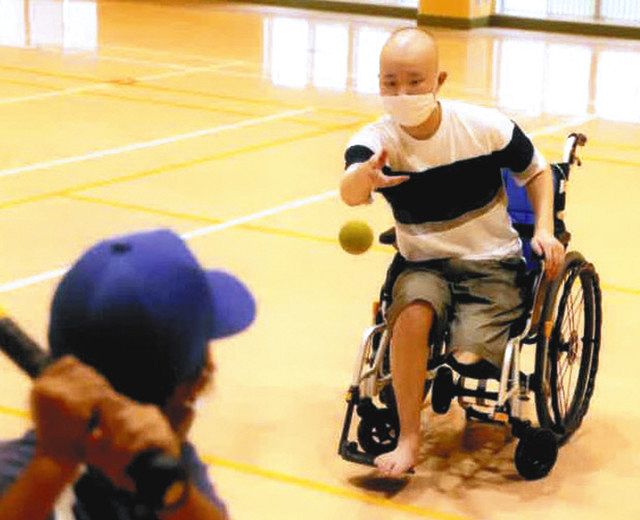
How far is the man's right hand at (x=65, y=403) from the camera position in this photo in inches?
47.7

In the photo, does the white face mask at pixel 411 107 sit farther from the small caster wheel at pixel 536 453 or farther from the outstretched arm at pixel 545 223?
the small caster wheel at pixel 536 453

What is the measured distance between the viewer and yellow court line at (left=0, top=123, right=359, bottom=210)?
652 cm

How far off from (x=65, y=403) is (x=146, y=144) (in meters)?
6.88

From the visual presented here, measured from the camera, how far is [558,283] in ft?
11.4

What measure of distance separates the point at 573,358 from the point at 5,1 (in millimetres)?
13542

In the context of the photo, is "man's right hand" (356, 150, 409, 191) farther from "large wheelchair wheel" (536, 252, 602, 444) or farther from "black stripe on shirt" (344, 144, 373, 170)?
"large wheelchair wheel" (536, 252, 602, 444)

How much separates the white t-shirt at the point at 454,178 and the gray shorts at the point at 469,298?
0.13ft

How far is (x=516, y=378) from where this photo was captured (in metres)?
3.43

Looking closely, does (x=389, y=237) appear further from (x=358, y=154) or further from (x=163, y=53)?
(x=163, y=53)

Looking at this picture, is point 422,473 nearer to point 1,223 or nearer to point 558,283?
point 558,283

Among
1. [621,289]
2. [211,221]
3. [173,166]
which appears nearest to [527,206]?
[621,289]

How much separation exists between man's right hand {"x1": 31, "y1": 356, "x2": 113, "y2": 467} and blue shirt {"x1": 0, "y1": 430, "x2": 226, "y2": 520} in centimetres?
17

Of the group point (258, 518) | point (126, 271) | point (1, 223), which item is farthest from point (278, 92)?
point (126, 271)

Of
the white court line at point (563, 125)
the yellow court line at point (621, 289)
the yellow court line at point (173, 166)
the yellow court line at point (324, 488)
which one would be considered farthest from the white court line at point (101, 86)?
the yellow court line at point (324, 488)
